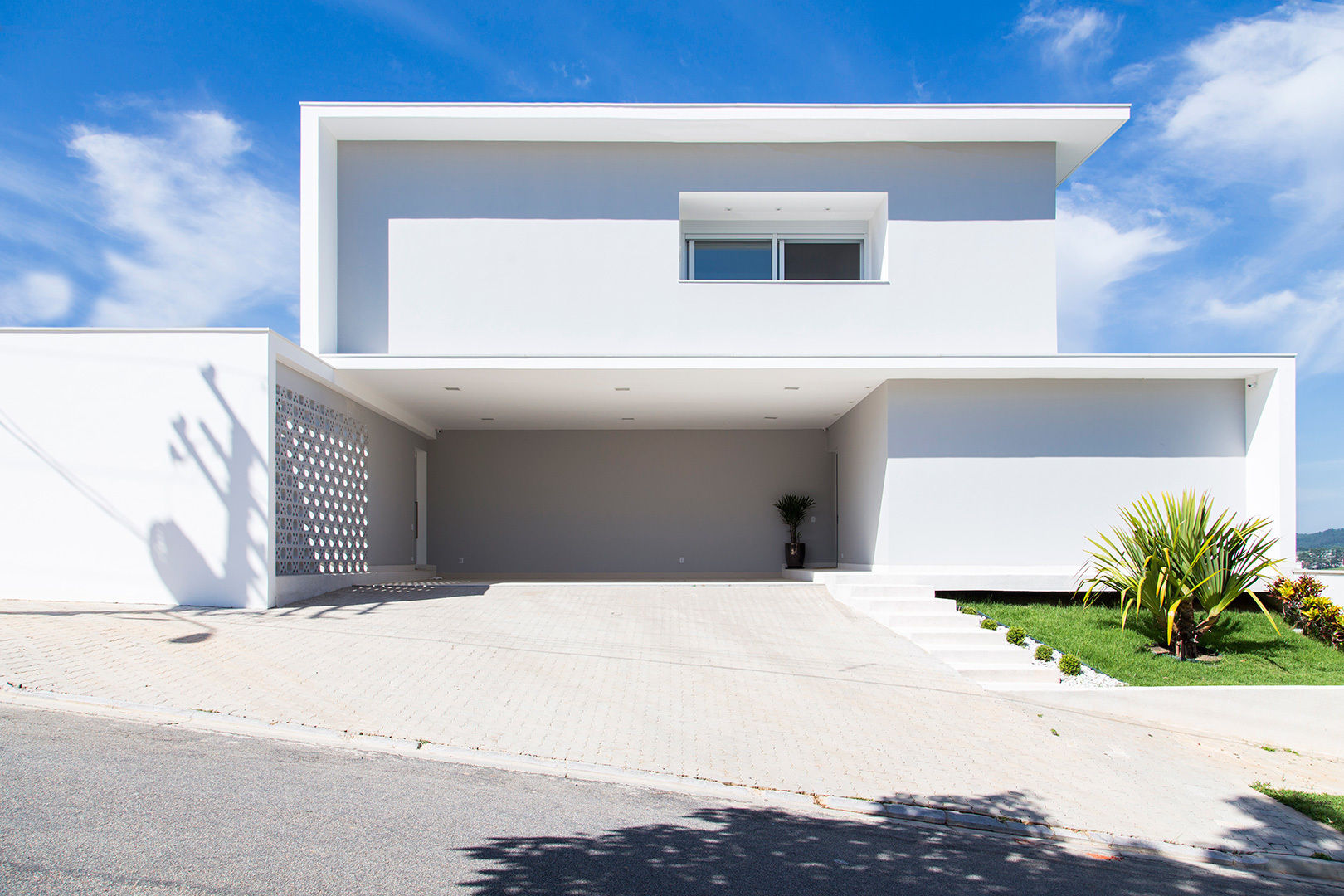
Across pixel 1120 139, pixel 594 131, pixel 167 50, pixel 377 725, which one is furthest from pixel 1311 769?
pixel 167 50

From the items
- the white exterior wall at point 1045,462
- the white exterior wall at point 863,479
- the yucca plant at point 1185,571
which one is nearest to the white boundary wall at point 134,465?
the white exterior wall at point 863,479

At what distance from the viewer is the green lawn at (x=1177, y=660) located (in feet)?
27.7

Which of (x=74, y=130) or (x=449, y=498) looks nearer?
(x=74, y=130)

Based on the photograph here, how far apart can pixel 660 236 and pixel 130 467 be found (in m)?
7.42

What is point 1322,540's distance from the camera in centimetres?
1309

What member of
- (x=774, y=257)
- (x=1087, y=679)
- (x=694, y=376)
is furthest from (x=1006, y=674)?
(x=774, y=257)

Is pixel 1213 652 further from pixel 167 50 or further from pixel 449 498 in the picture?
pixel 167 50

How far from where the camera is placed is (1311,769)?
21.6 feet

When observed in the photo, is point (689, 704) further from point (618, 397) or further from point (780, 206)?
point (780, 206)

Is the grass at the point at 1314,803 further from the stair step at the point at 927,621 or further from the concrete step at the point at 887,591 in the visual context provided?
the concrete step at the point at 887,591

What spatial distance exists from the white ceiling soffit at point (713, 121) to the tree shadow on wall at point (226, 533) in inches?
190

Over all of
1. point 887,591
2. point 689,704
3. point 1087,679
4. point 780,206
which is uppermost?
point 780,206

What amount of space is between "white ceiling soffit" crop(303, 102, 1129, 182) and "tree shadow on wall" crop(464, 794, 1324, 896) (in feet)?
32.2

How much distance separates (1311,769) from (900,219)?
331 inches
